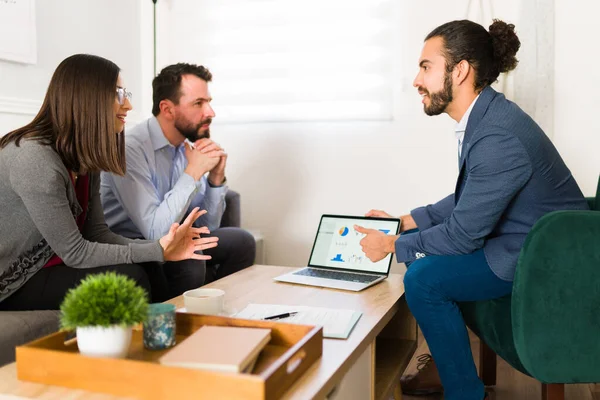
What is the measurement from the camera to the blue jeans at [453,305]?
1.53 metres

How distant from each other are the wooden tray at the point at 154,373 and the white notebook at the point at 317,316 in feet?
0.58

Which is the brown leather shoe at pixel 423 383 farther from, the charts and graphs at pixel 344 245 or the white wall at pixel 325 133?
the white wall at pixel 325 133

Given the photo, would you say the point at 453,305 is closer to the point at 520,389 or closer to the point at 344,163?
the point at 520,389

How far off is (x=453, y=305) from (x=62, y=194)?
1.06 m

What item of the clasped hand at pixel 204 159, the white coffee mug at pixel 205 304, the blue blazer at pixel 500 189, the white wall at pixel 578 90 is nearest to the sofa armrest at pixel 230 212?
the clasped hand at pixel 204 159

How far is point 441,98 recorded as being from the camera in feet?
5.98

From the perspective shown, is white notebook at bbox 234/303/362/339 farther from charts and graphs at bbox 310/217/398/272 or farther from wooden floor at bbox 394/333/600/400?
wooden floor at bbox 394/333/600/400

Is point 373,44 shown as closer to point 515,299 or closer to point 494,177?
point 494,177

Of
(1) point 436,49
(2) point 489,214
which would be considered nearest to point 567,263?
(2) point 489,214

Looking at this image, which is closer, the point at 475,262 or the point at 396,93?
the point at 475,262

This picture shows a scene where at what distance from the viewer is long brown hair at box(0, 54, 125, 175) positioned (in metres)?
1.57

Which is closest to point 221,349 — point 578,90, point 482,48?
point 482,48

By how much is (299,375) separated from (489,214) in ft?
2.53

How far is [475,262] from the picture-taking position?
1.56 m
